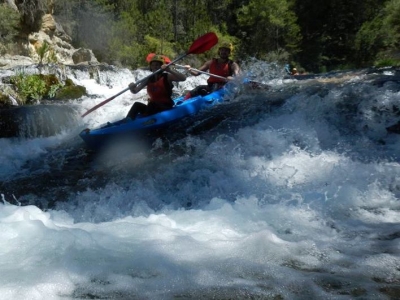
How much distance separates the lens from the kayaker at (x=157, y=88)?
604 cm

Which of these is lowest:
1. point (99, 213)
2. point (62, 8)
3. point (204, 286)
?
point (99, 213)

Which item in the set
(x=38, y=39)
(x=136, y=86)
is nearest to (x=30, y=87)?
(x=136, y=86)

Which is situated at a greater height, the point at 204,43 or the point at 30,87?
the point at 204,43

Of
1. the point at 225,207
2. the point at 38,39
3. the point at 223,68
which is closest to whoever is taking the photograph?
the point at 225,207

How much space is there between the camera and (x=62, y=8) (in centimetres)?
2439

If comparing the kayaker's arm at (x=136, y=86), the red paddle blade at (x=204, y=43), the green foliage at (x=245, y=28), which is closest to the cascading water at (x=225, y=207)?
the kayaker's arm at (x=136, y=86)

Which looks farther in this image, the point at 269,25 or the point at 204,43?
the point at 269,25

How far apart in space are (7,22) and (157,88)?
13.8m

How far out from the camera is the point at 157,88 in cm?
615

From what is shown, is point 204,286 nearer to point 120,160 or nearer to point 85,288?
point 85,288

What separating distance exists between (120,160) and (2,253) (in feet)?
9.74

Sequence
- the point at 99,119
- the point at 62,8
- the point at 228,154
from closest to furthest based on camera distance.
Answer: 1. the point at 228,154
2. the point at 99,119
3. the point at 62,8

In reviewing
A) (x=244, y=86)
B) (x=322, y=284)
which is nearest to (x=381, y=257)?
(x=322, y=284)

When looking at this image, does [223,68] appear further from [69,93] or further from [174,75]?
[69,93]
